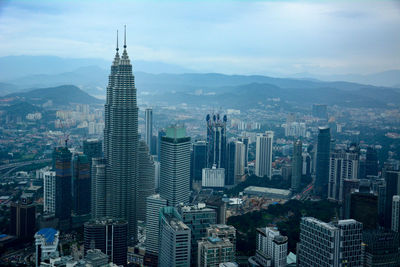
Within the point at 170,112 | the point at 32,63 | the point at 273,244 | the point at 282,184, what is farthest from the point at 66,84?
the point at 273,244

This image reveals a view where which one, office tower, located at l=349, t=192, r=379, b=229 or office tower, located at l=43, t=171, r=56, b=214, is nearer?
office tower, located at l=349, t=192, r=379, b=229

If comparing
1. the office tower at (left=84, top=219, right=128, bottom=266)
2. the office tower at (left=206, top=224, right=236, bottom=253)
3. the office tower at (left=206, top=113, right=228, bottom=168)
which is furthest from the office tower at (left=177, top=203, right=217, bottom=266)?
the office tower at (left=206, top=113, right=228, bottom=168)

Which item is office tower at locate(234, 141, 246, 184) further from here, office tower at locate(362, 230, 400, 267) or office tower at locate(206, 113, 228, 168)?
office tower at locate(362, 230, 400, 267)

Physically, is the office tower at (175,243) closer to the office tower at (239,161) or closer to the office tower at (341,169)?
the office tower at (341,169)

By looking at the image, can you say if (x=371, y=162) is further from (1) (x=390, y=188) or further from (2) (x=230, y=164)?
(2) (x=230, y=164)

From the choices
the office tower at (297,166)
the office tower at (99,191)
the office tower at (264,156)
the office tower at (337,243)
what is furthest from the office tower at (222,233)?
the office tower at (264,156)

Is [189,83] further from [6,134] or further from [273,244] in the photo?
[273,244]
